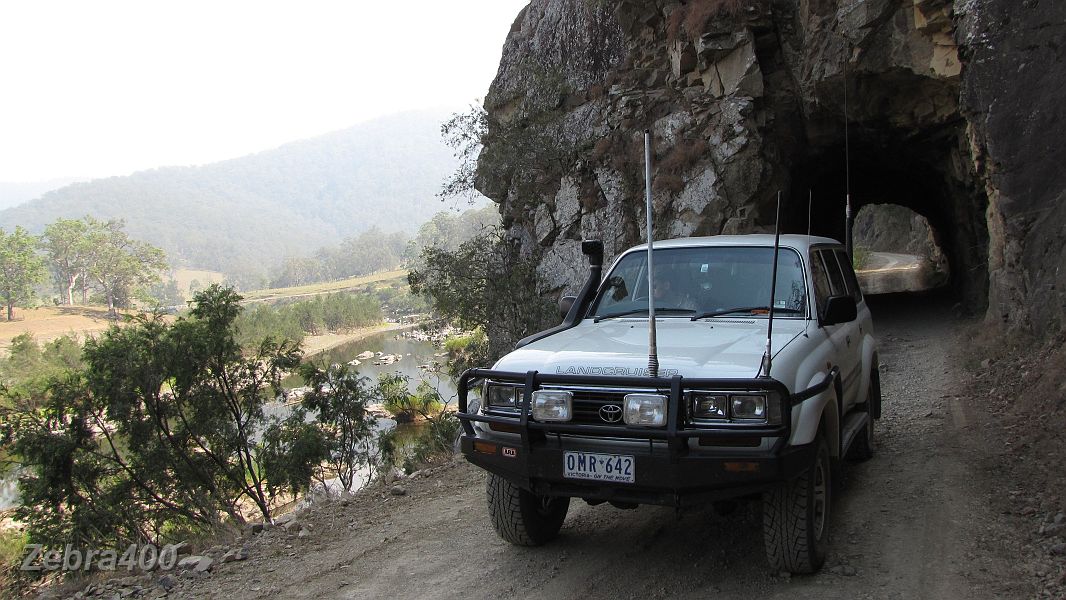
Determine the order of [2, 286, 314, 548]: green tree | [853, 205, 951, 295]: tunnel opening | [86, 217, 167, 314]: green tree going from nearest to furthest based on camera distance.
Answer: [2, 286, 314, 548]: green tree < [853, 205, 951, 295]: tunnel opening < [86, 217, 167, 314]: green tree

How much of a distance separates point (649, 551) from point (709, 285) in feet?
5.89

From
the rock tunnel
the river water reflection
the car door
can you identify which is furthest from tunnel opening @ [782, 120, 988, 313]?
the river water reflection

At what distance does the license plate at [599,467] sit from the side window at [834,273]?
2.66 metres

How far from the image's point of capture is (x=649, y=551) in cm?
459

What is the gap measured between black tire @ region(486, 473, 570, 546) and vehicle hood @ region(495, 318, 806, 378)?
0.80 metres

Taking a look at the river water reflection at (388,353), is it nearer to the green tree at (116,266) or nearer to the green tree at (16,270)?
the green tree at (16,270)

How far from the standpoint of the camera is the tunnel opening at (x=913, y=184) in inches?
646

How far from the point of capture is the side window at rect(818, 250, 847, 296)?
18.4 ft

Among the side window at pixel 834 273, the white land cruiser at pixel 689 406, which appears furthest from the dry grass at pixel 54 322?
the side window at pixel 834 273

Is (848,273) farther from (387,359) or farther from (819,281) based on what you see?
(387,359)

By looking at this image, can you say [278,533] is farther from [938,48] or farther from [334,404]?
[938,48]

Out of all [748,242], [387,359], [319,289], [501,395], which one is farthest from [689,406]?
[319,289]

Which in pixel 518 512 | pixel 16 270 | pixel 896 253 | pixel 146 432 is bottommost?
pixel 896 253

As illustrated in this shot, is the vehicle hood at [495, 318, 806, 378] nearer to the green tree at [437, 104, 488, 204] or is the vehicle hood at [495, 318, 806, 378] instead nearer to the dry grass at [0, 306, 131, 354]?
the green tree at [437, 104, 488, 204]
